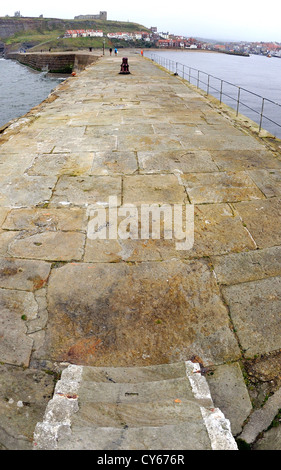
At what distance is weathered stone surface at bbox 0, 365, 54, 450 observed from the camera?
2.00 metres

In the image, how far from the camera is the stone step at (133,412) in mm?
1792

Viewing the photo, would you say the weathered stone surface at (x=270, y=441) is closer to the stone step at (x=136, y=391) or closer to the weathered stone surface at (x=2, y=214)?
the stone step at (x=136, y=391)

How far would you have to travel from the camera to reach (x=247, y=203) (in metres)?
4.33

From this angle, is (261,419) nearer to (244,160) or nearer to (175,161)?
(175,161)

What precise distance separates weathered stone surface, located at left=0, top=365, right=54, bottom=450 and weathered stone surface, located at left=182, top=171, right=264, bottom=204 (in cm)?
282

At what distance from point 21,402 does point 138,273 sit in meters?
1.45

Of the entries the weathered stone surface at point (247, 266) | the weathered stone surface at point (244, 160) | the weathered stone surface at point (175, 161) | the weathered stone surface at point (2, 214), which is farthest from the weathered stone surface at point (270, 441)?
the weathered stone surface at point (244, 160)

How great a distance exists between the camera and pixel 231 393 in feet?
7.72

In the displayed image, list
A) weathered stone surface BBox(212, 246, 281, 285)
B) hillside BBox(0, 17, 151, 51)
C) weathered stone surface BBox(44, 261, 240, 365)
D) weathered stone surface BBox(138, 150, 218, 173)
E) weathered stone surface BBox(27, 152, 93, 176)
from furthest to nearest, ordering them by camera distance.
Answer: hillside BBox(0, 17, 151, 51)
weathered stone surface BBox(138, 150, 218, 173)
weathered stone surface BBox(27, 152, 93, 176)
weathered stone surface BBox(212, 246, 281, 285)
weathered stone surface BBox(44, 261, 240, 365)

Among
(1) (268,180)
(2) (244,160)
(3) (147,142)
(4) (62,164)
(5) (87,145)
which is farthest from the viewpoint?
(3) (147,142)

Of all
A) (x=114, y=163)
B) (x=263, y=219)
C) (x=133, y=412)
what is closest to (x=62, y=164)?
(x=114, y=163)

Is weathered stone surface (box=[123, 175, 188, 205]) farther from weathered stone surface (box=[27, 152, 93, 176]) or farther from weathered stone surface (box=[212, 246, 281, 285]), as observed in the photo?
weathered stone surface (box=[212, 246, 281, 285])

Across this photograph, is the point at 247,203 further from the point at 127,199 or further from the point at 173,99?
the point at 173,99

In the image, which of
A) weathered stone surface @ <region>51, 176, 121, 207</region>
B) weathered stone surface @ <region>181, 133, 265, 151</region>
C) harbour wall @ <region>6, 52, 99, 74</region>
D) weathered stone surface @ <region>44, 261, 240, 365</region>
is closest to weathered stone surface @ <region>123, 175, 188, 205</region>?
weathered stone surface @ <region>51, 176, 121, 207</region>
